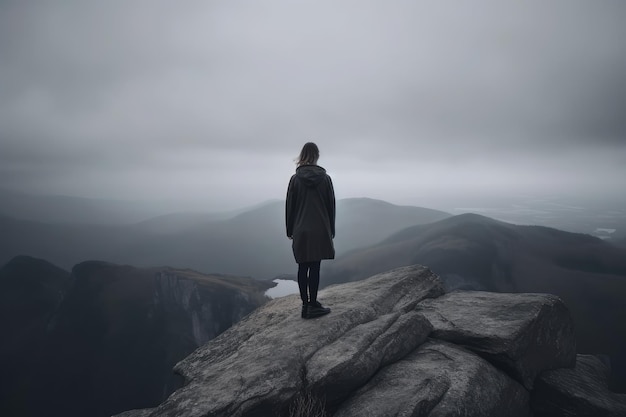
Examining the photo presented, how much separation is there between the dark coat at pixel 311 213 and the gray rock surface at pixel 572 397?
849cm

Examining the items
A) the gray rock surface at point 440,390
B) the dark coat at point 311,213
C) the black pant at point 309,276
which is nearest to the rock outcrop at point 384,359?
the gray rock surface at point 440,390

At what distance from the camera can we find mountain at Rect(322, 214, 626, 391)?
109 meters

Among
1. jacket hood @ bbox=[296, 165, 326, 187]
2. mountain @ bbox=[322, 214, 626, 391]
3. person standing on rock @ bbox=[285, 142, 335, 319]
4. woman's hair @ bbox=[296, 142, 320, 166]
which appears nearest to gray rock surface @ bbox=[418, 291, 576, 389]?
person standing on rock @ bbox=[285, 142, 335, 319]

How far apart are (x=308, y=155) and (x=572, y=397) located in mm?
11296

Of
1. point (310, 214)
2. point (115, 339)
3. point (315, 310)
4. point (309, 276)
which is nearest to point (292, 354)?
point (315, 310)

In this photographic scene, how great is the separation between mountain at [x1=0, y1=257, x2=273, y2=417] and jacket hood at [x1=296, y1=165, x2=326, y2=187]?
13770cm

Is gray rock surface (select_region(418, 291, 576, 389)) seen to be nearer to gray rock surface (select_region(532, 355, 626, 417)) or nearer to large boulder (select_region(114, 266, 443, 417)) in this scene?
gray rock surface (select_region(532, 355, 626, 417))

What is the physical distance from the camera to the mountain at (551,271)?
357ft

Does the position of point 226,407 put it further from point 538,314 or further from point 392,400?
point 538,314

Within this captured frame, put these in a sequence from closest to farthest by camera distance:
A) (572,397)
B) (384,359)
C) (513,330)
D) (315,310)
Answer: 1. (384,359)
2. (572,397)
3. (513,330)
4. (315,310)

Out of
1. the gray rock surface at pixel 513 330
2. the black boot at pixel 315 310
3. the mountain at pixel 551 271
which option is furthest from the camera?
the mountain at pixel 551 271

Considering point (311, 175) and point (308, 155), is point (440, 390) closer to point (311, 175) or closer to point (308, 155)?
point (311, 175)

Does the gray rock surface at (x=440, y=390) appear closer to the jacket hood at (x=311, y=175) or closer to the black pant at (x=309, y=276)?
the black pant at (x=309, y=276)

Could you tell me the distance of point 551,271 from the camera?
150875 millimetres
